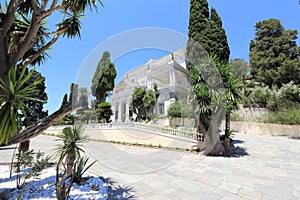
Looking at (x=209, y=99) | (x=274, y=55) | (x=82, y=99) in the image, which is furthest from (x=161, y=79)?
(x=82, y=99)

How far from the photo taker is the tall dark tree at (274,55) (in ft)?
49.3

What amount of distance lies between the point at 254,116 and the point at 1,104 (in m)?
17.5

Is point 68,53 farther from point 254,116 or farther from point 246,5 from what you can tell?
point 254,116

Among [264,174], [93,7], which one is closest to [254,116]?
[264,174]

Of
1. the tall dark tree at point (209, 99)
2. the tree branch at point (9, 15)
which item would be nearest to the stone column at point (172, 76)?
the tall dark tree at point (209, 99)

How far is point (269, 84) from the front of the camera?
16.1 metres

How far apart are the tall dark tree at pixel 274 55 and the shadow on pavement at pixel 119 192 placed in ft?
61.3

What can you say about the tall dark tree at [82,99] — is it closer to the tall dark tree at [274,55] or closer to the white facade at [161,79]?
the white facade at [161,79]

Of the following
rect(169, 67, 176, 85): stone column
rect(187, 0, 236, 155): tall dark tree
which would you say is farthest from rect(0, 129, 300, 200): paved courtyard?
rect(169, 67, 176, 85): stone column

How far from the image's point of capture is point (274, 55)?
645 inches

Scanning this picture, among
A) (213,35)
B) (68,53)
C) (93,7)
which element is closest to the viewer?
(93,7)

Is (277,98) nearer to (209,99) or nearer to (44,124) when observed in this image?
(209,99)

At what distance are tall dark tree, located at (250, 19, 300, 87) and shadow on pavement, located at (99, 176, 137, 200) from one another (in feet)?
61.3

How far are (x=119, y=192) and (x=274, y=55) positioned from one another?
2083 cm
